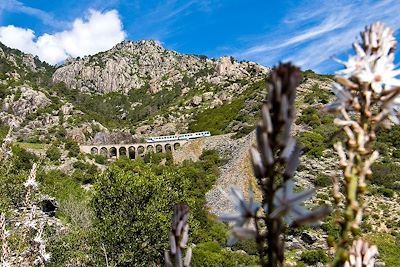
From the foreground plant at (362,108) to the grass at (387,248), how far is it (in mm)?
36569

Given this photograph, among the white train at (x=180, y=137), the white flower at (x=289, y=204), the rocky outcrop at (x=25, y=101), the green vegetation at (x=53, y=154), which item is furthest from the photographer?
the rocky outcrop at (x=25, y=101)

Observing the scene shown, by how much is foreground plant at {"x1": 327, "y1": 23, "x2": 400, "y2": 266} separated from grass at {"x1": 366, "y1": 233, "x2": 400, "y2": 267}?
120ft

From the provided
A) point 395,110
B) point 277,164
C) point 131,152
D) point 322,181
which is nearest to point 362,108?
point 395,110

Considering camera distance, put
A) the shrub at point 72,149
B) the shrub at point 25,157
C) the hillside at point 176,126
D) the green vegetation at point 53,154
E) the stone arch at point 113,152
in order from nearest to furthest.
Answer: the hillside at point 176,126 < the shrub at point 25,157 < the green vegetation at point 53,154 < the shrub at point 72,149 < the stone arch at point 113,152

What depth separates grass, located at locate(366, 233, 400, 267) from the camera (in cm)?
3544

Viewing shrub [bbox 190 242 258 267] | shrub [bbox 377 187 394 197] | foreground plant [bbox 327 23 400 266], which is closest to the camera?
foreground plant [bbox 327 23 400 266]

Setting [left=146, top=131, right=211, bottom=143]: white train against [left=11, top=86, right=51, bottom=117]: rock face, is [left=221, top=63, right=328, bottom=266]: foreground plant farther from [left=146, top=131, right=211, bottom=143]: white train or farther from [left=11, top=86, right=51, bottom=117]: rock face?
[left=11, top=86, right=51, bottom=117]: rock face

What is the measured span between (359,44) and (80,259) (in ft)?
103

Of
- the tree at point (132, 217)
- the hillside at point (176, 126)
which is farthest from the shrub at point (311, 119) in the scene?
the tree at point (132, 217)

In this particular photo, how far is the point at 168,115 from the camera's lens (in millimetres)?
135875

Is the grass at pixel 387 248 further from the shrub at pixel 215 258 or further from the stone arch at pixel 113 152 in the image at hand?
the stone arch at pixel 113 152

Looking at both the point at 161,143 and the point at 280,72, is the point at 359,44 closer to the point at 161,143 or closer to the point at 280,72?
the point at 280,72

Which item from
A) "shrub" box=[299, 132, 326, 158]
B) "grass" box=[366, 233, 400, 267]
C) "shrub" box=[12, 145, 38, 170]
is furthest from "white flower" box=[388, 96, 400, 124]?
"shrub" box=[12, 145, 38, 170]

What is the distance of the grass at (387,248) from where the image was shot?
1395 inches
